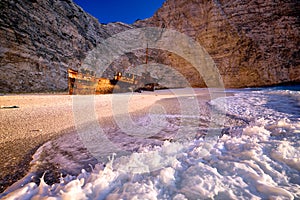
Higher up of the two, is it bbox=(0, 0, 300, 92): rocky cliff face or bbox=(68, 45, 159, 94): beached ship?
bbox=(0, 0, 300, 92): rocky cliff face

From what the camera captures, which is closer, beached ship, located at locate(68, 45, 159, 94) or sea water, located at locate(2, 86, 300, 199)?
sea water, located at locate(2, 86, 300, 199)

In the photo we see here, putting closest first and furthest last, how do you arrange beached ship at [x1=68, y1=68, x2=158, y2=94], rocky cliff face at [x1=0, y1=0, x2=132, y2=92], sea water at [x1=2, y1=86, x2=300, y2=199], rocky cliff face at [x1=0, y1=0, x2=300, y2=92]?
sea water at [x1=2, y1=86, x2=300, y2=199] < beached ship at [x1=68, y1=68, x2=158, y2=94] < rocky cliff face at [x1=0, y1=0, x2=132, y2=92] < rocky cliff face at [x1=0, y1=0, x2=300, y2=92]

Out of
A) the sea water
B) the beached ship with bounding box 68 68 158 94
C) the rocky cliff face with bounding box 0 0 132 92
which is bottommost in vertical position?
the sea water

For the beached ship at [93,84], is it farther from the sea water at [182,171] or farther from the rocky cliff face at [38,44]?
the sea water at [182,171]

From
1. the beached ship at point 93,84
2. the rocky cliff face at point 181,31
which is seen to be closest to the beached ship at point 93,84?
the beached ship at point 93,84

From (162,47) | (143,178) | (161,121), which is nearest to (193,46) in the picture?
(162,47)

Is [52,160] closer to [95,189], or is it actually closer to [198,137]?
[95,189]

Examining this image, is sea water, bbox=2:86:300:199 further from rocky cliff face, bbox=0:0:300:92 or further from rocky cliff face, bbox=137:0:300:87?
rocky cliff face, bbox=137:0:300:87

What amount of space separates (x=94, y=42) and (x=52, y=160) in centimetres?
2425

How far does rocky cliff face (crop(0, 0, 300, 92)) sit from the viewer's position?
12242 mm

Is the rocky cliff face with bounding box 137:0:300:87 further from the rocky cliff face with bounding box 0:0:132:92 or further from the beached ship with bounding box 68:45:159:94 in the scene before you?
the rocky cliff face with bounding box 0:0:132:92

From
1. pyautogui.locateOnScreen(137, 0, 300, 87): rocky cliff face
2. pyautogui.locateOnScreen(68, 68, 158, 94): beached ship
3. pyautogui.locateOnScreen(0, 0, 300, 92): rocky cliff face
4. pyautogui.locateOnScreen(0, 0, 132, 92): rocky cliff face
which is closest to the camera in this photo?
pyautogui.locateOnScreen(68, 68, 158, 94): beached ship

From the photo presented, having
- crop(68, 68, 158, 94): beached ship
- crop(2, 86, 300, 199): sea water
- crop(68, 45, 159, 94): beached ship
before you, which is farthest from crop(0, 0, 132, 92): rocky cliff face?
crop(2, 86, 300, 199): sea water

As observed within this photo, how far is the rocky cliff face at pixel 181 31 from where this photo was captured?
12242 mm
